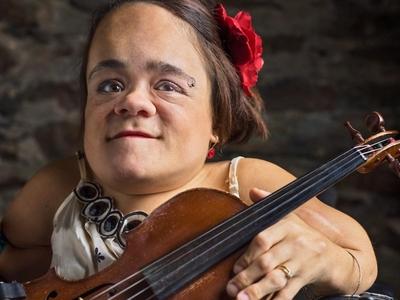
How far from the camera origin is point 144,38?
1.02 meters

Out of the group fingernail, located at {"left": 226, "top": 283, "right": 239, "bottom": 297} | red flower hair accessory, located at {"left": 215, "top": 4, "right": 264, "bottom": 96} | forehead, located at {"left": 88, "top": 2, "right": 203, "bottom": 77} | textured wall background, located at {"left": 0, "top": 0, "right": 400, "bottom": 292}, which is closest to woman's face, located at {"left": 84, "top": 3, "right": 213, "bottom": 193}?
forehead, located at {"left": 88, "top": 2, "right": 203, "bottom": 77}

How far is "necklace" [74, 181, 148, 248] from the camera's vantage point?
104cm

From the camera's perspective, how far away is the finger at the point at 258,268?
873 millimetres

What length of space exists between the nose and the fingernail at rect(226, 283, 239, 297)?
0.91 feet

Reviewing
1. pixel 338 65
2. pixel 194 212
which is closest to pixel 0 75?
pixel 338 65

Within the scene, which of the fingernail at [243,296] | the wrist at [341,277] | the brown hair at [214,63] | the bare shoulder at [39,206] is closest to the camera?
the fingernail at [243,296]

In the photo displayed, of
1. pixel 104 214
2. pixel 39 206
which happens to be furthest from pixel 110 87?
pixel 39 206

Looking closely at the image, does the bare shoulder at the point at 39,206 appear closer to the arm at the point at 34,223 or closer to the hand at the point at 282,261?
the arm at the point at 34,223

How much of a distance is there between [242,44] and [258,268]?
1.39 ft

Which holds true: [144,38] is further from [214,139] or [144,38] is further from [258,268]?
[258,268]

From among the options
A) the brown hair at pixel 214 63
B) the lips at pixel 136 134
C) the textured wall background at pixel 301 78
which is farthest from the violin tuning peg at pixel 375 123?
the textured wall background at pixel 301 78

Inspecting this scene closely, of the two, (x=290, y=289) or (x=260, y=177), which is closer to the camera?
(x=290, y=289)

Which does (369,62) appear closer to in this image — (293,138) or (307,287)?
(293,138)

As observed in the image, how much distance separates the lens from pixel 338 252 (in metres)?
0.98
